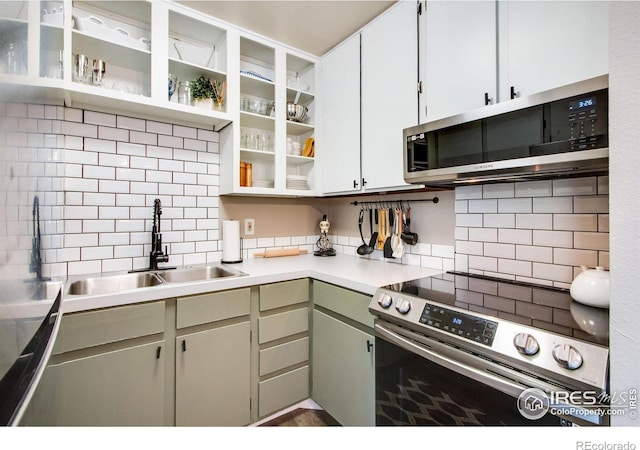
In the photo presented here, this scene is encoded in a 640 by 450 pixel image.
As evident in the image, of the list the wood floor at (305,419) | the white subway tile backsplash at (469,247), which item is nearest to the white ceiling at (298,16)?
the white subway tile backsplash at (469,247)

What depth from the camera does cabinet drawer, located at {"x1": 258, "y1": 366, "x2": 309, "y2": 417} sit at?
5.30 feet

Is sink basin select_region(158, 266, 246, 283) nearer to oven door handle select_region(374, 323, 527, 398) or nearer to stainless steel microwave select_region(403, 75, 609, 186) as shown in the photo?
oven door handle select_region(374, 323, 527, 398)

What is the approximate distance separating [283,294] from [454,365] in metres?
0.96

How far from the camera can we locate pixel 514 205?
1.43 metres

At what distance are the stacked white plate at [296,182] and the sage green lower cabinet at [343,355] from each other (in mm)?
798

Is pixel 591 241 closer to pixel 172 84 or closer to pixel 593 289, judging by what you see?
pixel 593 289

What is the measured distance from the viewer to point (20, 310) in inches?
17.8

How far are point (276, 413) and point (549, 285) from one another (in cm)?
157

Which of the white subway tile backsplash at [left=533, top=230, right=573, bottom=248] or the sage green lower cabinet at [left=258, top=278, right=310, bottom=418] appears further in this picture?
the sage green lower cabinet at [left=258, top=278, right=310, bottom=418]

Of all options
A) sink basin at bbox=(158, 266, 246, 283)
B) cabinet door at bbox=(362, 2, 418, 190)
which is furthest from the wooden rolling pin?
cabinet door at bbox=(362, 2, 418, 190)

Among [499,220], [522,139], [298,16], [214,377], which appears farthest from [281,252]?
[522,139]

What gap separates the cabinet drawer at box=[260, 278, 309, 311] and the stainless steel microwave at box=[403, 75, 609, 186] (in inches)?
33.9

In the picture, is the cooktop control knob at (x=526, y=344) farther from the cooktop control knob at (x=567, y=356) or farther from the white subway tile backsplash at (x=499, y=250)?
the white subway tile backsplash at (x=499, y=250)

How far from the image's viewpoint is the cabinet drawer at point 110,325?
44.3 inches
